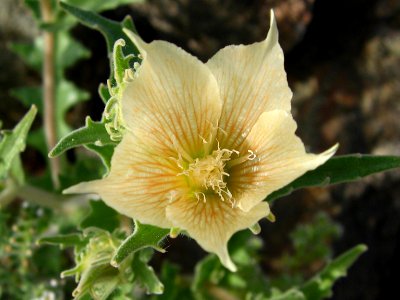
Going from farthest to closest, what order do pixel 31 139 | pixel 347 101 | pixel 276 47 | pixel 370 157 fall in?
pixel 347 101 < pixel 31 139 < pixel 370 157 < pixel 276 47

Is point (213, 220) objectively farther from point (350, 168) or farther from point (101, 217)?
point (101, 217)

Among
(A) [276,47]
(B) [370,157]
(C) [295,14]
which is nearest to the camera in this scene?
(A) [276,47]

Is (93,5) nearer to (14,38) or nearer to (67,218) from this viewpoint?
(14,38)

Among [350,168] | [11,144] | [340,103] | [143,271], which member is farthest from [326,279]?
[11,144]

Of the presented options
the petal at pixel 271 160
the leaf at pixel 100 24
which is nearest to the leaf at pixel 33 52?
the leaf at pixel 100 24

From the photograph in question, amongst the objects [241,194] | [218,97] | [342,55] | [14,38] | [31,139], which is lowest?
[241,194]

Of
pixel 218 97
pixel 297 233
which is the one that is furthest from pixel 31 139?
pixel 218 97
